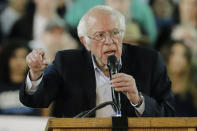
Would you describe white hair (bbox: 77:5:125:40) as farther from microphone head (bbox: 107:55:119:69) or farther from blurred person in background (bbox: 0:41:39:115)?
blurred person in background (bbox: 0:41:39:115)

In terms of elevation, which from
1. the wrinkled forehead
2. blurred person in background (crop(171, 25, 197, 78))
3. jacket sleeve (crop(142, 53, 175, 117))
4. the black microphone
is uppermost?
the wrinkled forehead

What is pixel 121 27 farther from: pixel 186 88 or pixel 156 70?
pixel 186 88

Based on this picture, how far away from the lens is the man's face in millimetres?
3210

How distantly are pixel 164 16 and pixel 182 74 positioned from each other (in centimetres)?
68

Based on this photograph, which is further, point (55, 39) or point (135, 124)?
point (55, 39)

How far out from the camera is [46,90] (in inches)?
128

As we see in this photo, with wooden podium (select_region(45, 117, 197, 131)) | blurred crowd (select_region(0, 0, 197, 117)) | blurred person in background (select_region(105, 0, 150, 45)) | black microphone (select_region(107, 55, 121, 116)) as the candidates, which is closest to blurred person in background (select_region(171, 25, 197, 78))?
blurred crowd (select_region(0, 0, 197, 117))

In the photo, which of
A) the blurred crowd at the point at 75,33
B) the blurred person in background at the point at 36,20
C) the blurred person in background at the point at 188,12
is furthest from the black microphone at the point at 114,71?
the blurred person in background at the point at 188,12

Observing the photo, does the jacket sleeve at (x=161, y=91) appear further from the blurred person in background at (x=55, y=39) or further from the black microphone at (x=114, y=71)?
the blurred person in background at (x=55, y=39)

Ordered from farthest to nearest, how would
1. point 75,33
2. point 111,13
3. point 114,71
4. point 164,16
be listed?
point 164,16, point 75,33, point 111,13, point 114,71

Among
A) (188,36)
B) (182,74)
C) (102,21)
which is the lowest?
(182,74)

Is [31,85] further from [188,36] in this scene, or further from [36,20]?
[188,36]

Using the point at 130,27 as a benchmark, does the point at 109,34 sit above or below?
above

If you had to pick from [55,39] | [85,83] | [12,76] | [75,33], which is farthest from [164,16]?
[85,83]
